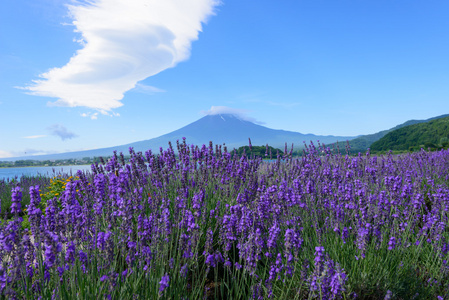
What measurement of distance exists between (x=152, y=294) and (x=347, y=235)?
6.50ft

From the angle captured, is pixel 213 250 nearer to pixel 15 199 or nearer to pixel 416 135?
pixel 15 199

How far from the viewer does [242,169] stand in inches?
192

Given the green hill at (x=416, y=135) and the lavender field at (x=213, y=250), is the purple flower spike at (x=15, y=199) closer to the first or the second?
the lavender field at (x=213, y=250)

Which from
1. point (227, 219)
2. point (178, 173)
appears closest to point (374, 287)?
point (227, 219)

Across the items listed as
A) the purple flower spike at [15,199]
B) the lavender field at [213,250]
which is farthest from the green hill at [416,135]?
the purple flower spike at [15,199]

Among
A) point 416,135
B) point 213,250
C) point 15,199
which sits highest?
point 416,135

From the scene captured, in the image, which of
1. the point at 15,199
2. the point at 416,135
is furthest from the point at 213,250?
the point at 416,135

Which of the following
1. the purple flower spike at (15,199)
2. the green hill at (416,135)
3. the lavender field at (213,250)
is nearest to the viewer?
the purple flower spike at (15,199)

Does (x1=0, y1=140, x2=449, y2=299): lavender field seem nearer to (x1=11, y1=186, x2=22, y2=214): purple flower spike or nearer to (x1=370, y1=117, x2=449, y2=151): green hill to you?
(x1=11, y1=186, x2=22, y2=214): purple flower spike

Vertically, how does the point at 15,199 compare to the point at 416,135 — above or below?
below

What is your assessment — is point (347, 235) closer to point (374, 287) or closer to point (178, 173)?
point (374, 287)

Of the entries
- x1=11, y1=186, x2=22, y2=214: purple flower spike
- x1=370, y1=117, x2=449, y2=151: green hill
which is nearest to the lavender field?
x1=11, y1=186, x2=22, y2=214: purple flower spike

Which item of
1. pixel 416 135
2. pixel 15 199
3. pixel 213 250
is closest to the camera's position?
pixel 15 199

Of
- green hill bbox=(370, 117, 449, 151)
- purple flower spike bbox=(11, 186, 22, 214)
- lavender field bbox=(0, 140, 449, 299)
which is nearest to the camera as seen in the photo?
purple flower spike bbox=(11, 186, 22, 214)
